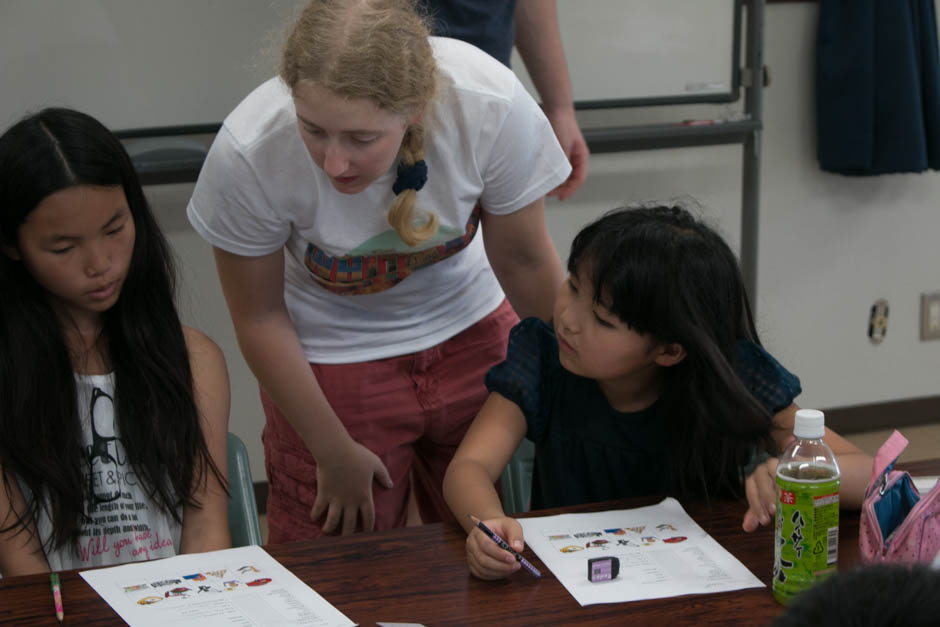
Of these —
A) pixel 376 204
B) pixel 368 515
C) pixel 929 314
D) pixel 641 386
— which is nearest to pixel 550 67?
pixel 376 204

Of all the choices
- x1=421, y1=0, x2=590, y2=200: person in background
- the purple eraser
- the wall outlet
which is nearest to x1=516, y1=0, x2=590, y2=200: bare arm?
x1=421, y1=0, x2=590, y2=200: person in background

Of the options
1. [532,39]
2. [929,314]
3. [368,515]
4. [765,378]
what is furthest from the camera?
[929,314]

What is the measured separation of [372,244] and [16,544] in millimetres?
632

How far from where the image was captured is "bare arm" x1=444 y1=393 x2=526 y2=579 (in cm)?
116

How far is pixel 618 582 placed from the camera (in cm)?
117

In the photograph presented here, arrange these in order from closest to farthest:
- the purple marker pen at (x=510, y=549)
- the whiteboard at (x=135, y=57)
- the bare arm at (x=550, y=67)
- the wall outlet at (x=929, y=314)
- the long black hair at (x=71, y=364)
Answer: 1. the purple marker pen at (x=510, y=549)
2. the long black hair at (x=71, y=364)
3. the bare arm at (x=550, y=67)
4. the whiteboard at (x=135, y=57)
5. the wall outlet at (x=929, y=314)

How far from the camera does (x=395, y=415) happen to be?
5.65 ft

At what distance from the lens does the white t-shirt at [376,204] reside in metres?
1.50

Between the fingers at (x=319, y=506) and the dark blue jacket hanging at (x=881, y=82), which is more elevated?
the dark blue jacket hanging at (x=881, y=82)

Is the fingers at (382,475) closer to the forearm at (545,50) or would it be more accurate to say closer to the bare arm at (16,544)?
the bare arm at (16,544)

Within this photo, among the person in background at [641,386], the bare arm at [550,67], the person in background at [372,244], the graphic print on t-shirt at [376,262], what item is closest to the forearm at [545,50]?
the bare arm at [550,67]

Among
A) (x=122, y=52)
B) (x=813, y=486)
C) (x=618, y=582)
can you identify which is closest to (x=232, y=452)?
(x=618, y=582)

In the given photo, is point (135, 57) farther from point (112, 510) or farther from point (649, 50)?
point (112, 510)

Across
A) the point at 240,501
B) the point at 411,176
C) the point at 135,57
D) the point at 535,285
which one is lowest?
the point at 240,501
